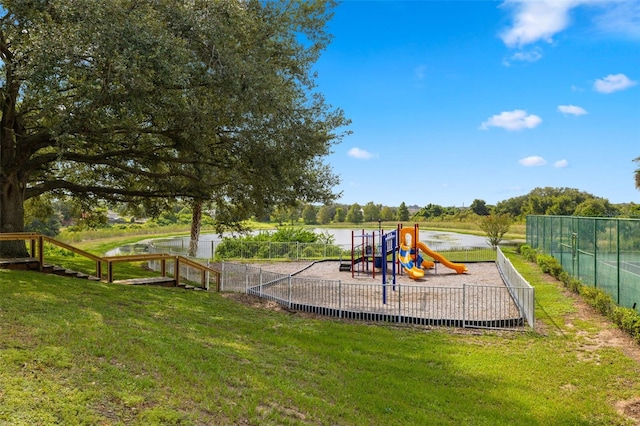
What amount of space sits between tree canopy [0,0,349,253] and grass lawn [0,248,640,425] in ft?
14.8

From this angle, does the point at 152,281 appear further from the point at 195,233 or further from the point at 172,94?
the point at 195,233

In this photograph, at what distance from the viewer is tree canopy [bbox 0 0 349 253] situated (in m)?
9.71

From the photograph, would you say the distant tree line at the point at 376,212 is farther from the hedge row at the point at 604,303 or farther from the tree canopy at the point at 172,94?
the hedge row at the point at 604,303

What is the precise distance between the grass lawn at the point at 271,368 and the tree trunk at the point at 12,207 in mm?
3089

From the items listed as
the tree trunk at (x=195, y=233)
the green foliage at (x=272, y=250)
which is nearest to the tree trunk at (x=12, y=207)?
the tree trunk at (x=195, y=233)

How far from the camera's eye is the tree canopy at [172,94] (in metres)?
9.71

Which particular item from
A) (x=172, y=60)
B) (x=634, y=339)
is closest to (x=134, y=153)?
(x=172, y=60)

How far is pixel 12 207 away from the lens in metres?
14.0

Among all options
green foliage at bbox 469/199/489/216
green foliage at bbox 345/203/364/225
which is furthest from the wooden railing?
green foliage at bbox 469/199/489/216

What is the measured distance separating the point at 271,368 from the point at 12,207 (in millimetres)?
12192

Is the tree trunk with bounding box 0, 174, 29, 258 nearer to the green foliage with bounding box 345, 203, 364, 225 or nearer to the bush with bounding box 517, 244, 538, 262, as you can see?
the bush with bounding box 517, 244, 538, 262

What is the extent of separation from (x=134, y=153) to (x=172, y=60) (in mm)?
5487

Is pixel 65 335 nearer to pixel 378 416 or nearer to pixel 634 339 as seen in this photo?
pixel 378 416

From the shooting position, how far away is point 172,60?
10172 millimetres
